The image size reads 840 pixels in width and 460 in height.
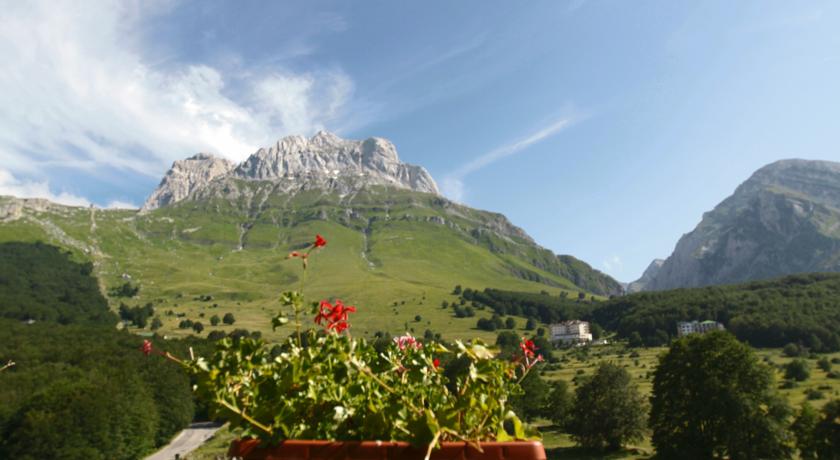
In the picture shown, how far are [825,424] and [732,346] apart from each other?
10949mm

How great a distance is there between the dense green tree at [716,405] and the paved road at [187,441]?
228 ft

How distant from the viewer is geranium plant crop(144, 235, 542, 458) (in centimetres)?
347

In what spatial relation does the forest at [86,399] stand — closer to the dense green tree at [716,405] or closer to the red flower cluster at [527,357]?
the dense green tree at [716,405]

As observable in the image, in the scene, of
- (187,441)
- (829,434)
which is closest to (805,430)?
(829,434)

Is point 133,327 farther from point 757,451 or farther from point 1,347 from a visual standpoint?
point 757,451

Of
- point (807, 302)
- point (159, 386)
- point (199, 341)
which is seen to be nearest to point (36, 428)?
point (159, 386)

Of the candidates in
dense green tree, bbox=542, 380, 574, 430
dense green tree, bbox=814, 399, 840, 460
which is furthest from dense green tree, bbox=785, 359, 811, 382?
dense green tree, bbox=814, 399, 840, 460

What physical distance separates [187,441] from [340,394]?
107876 mm

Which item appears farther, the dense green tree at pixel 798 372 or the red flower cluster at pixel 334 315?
the dense green tree at pixel 798 372

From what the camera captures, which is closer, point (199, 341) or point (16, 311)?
point (199, 341)

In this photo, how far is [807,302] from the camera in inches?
7446

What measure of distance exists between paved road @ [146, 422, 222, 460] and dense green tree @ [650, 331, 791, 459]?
69.4 meters

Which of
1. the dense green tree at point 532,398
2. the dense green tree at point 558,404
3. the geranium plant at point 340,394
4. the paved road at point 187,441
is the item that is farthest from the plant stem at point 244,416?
the dense green tree at point 558,404

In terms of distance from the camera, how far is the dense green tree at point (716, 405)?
4938 cm
